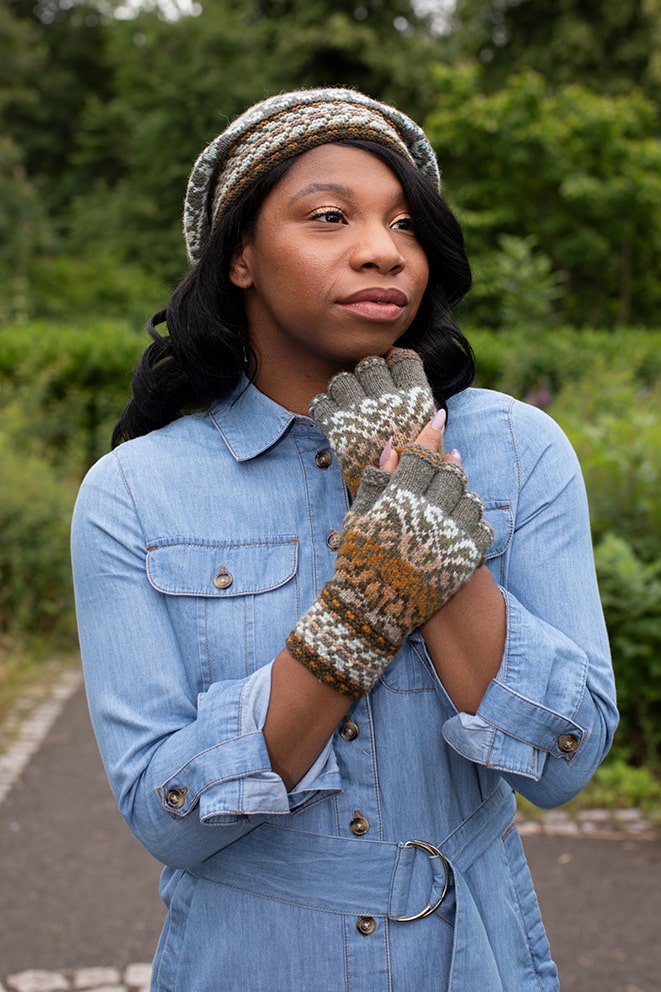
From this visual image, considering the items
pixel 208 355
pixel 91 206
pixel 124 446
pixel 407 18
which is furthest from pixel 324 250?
pixel 407 18

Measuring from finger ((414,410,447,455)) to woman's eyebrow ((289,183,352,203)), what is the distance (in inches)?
15.3

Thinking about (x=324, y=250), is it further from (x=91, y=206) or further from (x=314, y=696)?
(x=91, y=206)

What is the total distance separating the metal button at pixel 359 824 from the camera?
1511mm

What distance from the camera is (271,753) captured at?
1.44 meters

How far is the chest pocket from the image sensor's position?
1.54 meters

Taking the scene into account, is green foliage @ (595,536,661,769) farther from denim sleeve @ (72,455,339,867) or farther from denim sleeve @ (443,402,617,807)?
denim sleeve @ (72,455,339,867)

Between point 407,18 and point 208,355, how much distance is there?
2790 centimetres

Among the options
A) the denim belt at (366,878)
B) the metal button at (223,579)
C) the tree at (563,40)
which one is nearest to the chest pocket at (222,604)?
the metal button at (223,579)

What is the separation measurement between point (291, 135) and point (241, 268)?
242 millimetres

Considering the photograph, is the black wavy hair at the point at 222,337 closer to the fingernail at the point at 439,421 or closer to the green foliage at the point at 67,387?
the fingernail at the point at 439,421

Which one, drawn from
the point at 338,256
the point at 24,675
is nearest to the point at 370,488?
the point at 338,256

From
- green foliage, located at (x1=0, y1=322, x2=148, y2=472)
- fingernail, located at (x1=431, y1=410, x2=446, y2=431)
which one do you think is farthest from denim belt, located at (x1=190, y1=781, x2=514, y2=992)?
green foliage, located at (x1=0, y1=322, x2=148, y2=472)

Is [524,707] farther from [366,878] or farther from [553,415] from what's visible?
[553,415]

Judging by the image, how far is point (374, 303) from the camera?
1.56m
